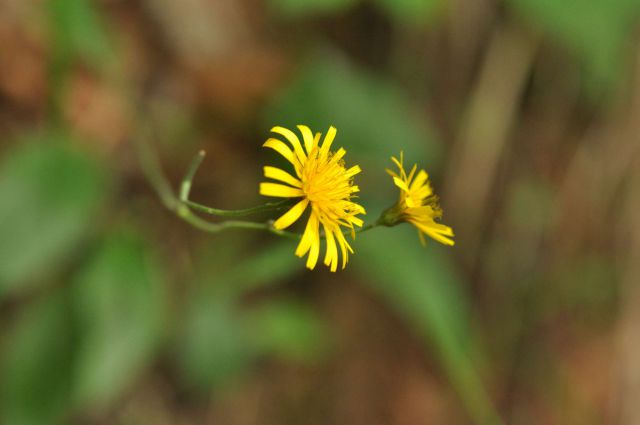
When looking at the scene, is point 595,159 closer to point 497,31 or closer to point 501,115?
point 501,115

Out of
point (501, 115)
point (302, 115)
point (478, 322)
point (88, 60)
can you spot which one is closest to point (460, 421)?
point (478, 322)

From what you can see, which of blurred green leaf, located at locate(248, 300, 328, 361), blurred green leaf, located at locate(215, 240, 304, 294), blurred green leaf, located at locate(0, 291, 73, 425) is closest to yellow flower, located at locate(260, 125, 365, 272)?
blurred green leaf, located at locate(215, 240, 304, 294)

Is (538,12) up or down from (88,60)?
up

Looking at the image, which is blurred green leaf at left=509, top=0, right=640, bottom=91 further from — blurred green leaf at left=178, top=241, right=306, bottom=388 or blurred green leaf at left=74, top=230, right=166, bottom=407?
blurred green leaf at left=74, top=230, right=166, bottom=407

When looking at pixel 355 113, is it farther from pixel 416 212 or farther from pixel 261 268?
pixel 416 212

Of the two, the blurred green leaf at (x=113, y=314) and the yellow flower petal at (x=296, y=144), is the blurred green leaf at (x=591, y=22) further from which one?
the blurred green leaf at (x=113, y=314)

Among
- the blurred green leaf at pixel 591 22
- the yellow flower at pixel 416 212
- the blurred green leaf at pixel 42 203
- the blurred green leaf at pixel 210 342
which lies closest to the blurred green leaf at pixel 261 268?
the blurred green leaf at pixel 210 342

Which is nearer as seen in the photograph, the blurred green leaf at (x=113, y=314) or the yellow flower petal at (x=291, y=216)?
the yellow flower petal at (x=291, y=216)
